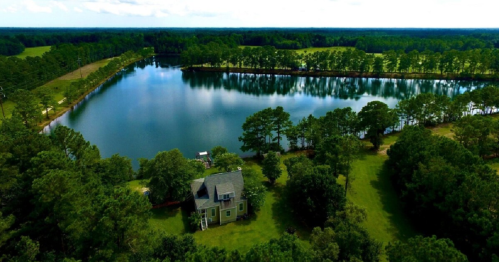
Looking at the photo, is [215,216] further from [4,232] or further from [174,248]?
[4,232]

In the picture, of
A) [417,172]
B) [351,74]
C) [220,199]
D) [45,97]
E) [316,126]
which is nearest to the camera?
[220,199]

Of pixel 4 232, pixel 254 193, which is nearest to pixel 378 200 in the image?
pixel 254 193

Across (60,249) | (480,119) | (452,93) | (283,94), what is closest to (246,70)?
(283,94)

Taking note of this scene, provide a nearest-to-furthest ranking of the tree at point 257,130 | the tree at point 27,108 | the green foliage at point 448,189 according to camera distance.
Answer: the green foliage at point 448,189 → the tree at point 257,130 → the tree at point 27,108

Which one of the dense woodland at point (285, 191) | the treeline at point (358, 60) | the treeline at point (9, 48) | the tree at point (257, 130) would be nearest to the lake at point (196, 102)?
the tree at point (257, 130)

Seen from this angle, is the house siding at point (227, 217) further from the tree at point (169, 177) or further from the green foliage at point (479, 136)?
the green foliage at point (479, 136)
